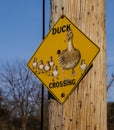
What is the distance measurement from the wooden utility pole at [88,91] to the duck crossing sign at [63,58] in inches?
2.2

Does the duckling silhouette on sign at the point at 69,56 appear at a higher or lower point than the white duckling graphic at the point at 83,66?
higher

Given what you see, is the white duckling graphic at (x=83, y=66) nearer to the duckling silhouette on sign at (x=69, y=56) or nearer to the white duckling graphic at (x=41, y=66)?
the duckling silhouette on sign at (x=69, y=56)

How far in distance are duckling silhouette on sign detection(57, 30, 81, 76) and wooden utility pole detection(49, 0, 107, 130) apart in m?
0.13

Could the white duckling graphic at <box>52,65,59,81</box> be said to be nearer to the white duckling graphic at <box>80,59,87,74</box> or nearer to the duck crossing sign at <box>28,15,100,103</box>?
the duck crossing sign at <box>28,15,100,103</box>

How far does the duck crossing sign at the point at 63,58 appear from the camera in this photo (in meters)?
3.93

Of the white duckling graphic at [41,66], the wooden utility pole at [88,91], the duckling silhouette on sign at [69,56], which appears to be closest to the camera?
the wooden utility pole at [88,91]

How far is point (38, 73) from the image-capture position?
4.20 metres

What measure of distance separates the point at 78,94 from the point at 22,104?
4720 cm

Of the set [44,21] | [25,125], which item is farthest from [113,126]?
[44,21]

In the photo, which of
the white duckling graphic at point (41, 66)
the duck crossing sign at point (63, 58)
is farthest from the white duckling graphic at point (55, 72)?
the white duckling graphic at point (41, 66)

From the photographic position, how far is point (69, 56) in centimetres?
399

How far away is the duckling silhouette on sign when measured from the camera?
395cm

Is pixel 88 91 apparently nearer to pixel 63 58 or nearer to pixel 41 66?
pixel 63 58

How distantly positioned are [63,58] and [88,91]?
1.14 feet
